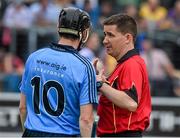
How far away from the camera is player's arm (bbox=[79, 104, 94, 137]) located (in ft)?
16.9

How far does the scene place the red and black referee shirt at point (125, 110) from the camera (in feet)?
18.1

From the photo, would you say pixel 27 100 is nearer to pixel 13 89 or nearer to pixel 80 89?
pixel 80 89

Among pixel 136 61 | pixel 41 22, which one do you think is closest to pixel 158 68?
pixel 41 22

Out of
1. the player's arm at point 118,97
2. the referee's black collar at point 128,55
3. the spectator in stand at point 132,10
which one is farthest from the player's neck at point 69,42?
the spectator in stand at point 132,10

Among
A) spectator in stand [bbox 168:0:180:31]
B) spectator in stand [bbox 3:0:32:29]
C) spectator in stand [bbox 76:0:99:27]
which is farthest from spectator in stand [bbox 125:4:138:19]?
spectator in stand [bbox 3:0:32:29]

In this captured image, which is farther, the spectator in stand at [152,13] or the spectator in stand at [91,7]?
the spectator in stand at [152,13]

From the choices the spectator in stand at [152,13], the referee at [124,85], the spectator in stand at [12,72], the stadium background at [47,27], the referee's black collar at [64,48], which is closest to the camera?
the referee's black collar at [64,48]

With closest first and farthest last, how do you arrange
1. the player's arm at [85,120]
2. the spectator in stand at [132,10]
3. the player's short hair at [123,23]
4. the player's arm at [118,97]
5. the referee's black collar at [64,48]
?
the player's arm at [85,120] → the referee's black collar at [64,48] → the player's arm at [118,97] → the player's short hair at [123,23] → the spectator in stand at [132,10]

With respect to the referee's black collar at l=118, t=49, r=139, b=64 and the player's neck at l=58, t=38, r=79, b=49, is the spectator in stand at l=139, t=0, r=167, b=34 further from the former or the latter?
the player's neck at l=58, t=38, r=79, b=49

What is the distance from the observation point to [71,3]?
13297 millimetres

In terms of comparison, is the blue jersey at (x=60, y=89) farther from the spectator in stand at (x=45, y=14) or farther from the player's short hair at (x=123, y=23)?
the spectator in stand at (x=45, y=14)

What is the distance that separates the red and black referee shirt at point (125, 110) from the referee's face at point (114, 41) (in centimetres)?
8

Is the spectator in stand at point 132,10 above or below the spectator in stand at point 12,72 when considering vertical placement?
above

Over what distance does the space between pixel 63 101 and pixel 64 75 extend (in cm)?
20
